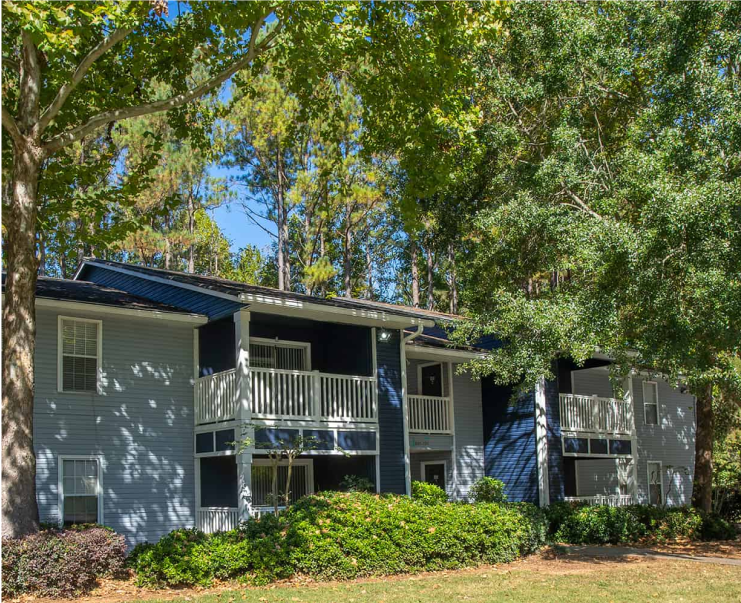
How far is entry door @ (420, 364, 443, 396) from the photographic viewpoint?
24172mm

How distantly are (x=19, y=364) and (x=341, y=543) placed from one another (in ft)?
20.7

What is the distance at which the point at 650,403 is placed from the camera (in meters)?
29.7

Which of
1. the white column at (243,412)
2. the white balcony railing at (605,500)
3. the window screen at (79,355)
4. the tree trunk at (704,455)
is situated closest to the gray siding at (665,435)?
the white balcony railing at (605,500)

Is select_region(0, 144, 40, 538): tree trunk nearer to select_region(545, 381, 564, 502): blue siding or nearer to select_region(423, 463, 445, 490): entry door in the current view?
select_region(423, 463, 445, 490): entry door

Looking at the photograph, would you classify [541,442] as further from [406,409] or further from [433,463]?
[406,409]

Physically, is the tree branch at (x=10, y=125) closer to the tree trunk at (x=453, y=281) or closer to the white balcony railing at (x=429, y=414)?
the white balcony railing at (x=429, y=414)

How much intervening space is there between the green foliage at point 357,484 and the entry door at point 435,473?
16.5ft

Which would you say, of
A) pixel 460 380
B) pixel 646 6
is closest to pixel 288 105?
pixel 460 380

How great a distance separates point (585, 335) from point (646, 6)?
26.4ft

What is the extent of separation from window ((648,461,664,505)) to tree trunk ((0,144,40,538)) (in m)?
22.2

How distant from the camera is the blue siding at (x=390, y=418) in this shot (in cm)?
2008

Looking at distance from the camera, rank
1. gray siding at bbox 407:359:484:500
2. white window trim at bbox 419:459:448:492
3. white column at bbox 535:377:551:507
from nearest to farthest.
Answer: white column at bbox 535:377:551:507 → gray siding at bbox 407:359:484:500 → white window trim at bbox 419:459:448:492

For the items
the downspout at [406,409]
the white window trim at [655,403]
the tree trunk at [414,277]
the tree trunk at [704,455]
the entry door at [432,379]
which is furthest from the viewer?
the tree trunk at [414,277]

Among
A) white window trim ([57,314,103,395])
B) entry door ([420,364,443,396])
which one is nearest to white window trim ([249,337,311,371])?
white window trim ([57,314,103,395])
